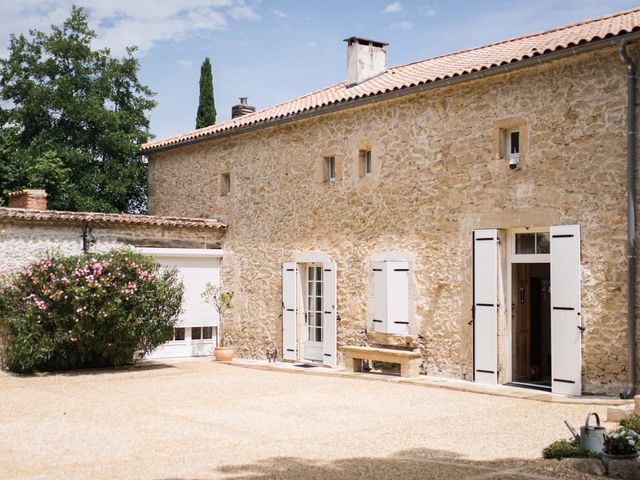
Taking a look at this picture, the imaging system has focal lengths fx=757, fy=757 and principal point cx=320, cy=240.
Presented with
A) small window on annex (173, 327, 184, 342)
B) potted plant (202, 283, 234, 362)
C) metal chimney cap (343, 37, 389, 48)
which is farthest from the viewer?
potted plant (202, 283, 234, 362)

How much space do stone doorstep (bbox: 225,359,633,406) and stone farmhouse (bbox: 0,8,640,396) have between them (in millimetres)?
228

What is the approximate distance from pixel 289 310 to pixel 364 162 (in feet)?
9.96

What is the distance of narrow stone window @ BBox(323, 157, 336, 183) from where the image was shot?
13.1 metres

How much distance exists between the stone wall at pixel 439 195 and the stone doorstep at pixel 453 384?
34cm

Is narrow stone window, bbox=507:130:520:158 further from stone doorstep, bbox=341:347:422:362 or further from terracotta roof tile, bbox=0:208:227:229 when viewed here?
terracotta roof tile, bbox=0:208:227:229

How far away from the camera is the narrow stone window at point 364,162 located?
1242cm

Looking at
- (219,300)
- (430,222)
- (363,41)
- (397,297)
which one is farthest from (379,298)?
(363,41)

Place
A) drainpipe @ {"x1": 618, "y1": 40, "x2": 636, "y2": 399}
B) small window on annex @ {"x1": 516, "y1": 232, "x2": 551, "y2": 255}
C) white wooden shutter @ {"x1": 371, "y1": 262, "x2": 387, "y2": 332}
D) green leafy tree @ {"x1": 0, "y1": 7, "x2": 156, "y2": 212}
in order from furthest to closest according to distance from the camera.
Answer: green leafy tree @ {"x1": 0, "y1": 7, "x2": 156, "y2": 212}
white wooden shutter @ {"x1": 371, "y1": 262, "x2": 387, "y2": 332}
small window on annex @ {"x1": 516, "y1": 232, "x2": 551, "y2": 255}
drainpipe @ {"x1": 618, "y1": 40, "x2": 636, "y2": 399}

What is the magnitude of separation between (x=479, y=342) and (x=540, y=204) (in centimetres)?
207

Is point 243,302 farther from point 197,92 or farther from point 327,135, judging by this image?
point 197,92

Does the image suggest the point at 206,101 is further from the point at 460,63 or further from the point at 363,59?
the point at 460,63

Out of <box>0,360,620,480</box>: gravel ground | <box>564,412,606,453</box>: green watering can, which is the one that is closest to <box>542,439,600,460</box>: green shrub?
<box>564,412,606,453</box>: green watering can

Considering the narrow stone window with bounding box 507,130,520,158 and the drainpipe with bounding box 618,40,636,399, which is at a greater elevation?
the narrow stone window with bounding box 507,130,520,158

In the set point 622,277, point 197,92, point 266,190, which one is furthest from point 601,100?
point 197,92
